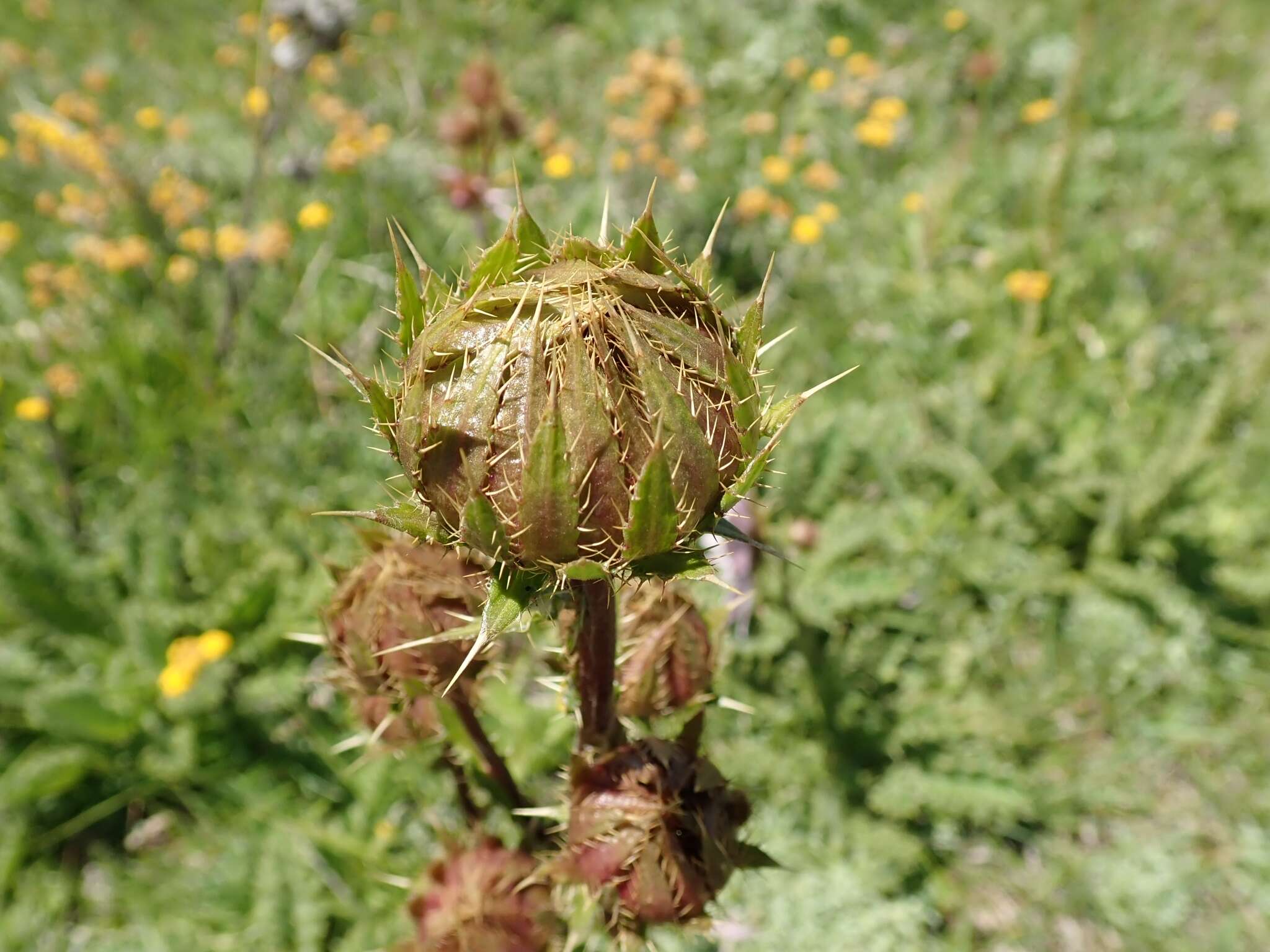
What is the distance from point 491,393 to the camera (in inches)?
46.9

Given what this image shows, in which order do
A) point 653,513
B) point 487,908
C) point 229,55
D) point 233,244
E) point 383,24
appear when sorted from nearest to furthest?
point 653,513, point 487,908, point 233,244, point 229,55, point 383,24

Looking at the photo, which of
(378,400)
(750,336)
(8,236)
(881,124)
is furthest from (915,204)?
(8,236)

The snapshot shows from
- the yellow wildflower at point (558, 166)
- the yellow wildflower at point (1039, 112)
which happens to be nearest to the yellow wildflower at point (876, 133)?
the yellow wildflower at point (1039, 112)

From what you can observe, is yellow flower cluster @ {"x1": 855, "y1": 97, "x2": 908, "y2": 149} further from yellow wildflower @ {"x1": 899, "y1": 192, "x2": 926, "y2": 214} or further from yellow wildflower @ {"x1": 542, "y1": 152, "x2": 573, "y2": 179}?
yellow wildflower @ {"x1": 542, "y1": 152, "x2": 573, "y2": 179}

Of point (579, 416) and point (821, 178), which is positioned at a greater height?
point (821, 178)

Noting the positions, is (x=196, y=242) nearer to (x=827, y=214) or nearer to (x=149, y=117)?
(x=149, y=117)

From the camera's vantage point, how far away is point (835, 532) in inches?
155

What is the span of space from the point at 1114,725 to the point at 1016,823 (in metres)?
0.62

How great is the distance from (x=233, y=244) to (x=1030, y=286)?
4325 millimetres

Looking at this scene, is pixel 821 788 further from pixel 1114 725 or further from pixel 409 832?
pixel 409 832

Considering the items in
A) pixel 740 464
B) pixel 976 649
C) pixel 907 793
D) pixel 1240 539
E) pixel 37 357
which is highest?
pixel 740 464

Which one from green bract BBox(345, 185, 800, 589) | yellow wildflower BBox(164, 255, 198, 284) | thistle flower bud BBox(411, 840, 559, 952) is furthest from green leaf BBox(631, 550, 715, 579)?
yellow wildflower BBox(164, 255, 198, 284)

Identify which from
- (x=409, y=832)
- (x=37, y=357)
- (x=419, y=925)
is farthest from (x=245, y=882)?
(x=37, y=357)

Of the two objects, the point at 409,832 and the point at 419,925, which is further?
the point at 409,832
